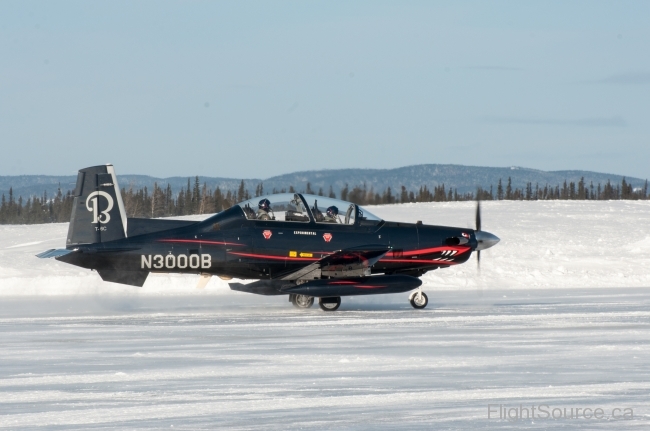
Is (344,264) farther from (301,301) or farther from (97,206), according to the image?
(97,206)

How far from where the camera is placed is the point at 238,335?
1129cm

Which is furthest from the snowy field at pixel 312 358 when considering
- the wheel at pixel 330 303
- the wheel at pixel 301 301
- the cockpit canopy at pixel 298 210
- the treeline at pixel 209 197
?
Answer: the treeline at pixel 209 197

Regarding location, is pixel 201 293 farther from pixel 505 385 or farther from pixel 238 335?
pixel 505 385

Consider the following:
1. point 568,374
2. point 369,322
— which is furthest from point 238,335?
point 568,374

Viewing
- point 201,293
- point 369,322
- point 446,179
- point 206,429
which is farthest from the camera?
point 446,179

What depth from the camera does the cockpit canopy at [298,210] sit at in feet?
49.9

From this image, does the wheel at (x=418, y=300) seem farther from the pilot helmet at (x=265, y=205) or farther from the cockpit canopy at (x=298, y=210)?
the pilot helmet at (x=265, y=205)

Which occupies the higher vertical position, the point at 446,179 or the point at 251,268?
the point at 446,179

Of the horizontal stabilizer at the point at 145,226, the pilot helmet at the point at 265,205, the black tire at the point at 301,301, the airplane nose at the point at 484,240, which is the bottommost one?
the black tire at the point at 301,301

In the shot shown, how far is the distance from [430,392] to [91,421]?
9.04 ft

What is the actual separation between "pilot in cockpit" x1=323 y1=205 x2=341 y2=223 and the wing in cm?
67

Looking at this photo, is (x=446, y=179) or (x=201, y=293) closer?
(x=201, y=293)

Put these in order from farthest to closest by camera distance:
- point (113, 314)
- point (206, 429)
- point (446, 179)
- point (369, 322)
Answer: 1. point (446, 179)
2. point (113, 314)
3. point (369, 322)
4. point (206, 429)

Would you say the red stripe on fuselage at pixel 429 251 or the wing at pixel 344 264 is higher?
the red stripe on fuselage at pixel 429 251
